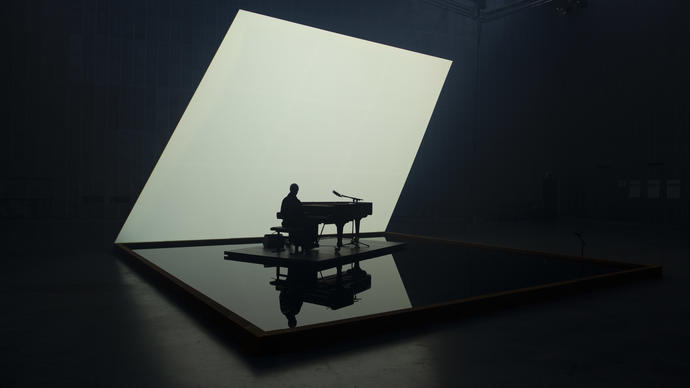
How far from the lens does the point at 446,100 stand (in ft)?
37.1

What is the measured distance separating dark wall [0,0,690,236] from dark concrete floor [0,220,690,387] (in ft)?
14.4

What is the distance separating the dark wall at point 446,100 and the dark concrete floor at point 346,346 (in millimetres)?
4398

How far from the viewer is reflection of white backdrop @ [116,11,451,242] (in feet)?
25.5

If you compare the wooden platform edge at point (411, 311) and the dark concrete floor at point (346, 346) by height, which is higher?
the wooden platform edge at point (411, 311)

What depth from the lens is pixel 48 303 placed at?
3354 millimetres

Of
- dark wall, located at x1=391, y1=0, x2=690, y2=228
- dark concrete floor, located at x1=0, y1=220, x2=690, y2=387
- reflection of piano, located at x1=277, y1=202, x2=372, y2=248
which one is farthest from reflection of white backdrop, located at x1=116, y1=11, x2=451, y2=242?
dark concrete floor, located at x1=0, y1=220, x2=690, y2=387

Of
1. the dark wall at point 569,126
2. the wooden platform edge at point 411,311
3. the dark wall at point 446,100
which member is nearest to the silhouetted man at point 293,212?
the wooden platform edge at point 411,311

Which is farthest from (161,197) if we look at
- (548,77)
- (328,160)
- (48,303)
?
(548,77)

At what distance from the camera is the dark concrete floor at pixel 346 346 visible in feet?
6.89

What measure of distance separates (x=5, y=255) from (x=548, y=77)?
450 inches

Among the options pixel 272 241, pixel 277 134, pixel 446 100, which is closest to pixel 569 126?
pixel 446 100

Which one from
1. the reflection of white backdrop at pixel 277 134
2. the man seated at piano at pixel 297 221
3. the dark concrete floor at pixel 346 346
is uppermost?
the reflection of white backdrop at pixel 277 134

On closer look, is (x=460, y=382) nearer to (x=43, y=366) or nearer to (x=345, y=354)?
(x=345, y=354)

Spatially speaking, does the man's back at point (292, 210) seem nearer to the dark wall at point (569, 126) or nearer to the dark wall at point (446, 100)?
the dark wall at point (446, 100)
